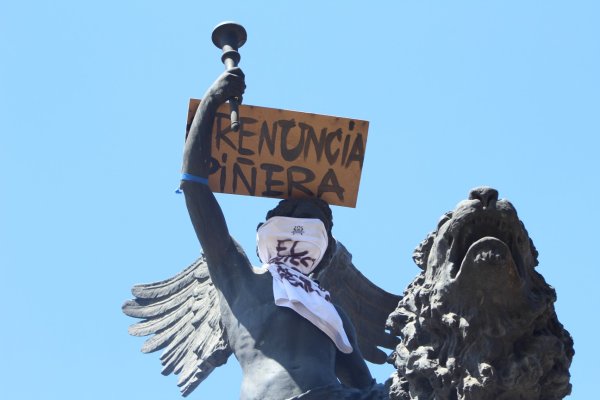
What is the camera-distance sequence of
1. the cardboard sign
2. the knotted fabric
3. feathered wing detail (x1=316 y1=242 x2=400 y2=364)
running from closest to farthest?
the knotted fabric, the cardboard sign, feathered wing detail (x1=316 y1=242 x2=400 y2=364)

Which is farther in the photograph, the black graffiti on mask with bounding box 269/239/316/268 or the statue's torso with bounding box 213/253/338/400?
the black graffiti on mask with bounding box 269/239/316/268

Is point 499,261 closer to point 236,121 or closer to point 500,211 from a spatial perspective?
point 500,211

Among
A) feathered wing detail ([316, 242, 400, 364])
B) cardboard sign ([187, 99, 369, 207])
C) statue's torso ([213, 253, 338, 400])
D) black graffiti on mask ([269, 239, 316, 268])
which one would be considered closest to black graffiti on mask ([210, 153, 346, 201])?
cardboard sign ([187, 99, 369, 207])

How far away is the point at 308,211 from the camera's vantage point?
12.6 metres

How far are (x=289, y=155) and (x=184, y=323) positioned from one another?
184 centimetres

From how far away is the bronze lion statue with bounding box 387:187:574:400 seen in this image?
10.1 meters

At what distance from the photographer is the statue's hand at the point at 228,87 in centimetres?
1198

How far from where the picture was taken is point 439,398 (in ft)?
33.5

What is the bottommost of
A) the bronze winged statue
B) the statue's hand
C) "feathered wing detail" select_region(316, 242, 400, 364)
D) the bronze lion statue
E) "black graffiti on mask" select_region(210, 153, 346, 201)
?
the bronze lion statue

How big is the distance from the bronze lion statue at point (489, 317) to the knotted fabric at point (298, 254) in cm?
189

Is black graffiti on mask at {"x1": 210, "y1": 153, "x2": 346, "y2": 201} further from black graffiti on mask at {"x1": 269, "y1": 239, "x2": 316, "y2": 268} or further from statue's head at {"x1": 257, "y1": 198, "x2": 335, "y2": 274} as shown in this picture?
black graffiti on mask at {"x1": 269, "y1": 239, "x2": 316, "y2": 268}

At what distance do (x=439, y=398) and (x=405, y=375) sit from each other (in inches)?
11.8

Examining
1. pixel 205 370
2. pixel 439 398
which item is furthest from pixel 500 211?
pixel 205 370

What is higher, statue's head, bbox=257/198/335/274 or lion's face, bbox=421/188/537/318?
statue's head, bbox=257/198/335/274
